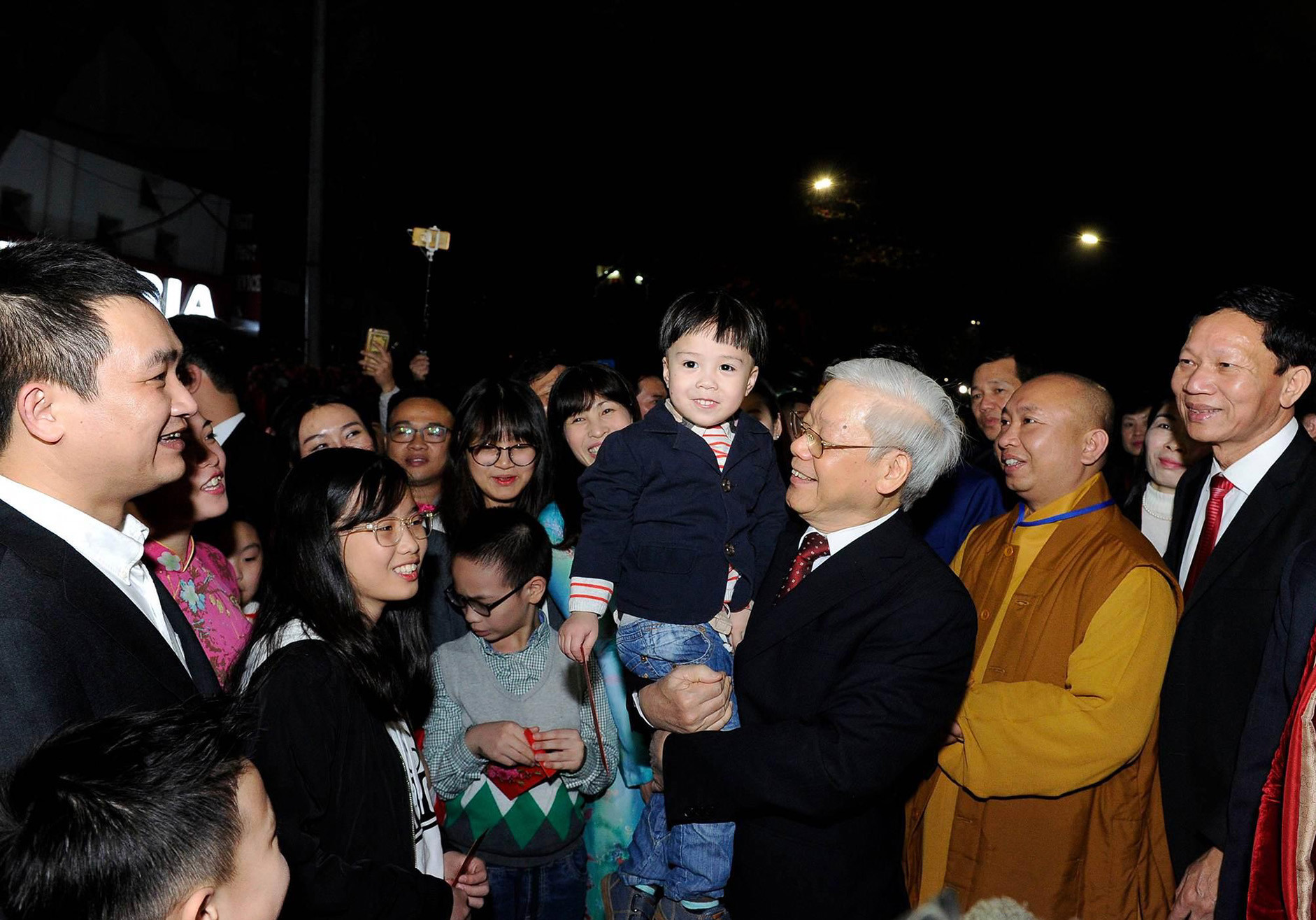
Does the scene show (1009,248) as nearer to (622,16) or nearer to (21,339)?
(622,16)

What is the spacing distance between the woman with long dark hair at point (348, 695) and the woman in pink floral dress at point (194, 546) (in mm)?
653

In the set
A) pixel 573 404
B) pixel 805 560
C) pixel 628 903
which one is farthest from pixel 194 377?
pixel 805 560

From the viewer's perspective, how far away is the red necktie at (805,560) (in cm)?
261

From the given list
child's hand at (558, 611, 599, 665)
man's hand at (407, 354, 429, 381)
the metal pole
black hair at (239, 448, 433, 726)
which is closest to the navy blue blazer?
child's hand at (558, 611, 599, 665)

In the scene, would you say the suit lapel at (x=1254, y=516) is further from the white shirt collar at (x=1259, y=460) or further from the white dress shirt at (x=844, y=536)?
the white dress shirt at (x=844, y=536)

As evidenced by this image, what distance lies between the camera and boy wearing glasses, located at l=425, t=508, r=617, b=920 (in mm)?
3236

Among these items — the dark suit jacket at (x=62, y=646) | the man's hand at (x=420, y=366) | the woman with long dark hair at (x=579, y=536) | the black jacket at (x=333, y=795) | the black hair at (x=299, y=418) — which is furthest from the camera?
the man's hand at (x=420, y=366)

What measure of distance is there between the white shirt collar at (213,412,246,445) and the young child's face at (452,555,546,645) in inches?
81.6

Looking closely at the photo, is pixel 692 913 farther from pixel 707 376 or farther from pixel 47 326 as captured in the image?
pixel 47 326

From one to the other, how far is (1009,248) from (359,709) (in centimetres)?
1619

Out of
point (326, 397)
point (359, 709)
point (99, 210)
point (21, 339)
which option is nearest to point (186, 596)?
point (359, 709)

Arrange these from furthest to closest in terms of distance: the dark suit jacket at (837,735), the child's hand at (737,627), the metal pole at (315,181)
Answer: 1. the metal pole at (315,181)
2. the child's hand at (737,627)
3. the dark suit jacket at (837,735)

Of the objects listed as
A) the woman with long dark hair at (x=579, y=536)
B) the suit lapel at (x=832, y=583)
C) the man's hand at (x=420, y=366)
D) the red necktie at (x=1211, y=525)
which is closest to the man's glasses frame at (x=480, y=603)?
the woman with long dark hair at (x=579, y=536)

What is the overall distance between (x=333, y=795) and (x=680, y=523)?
1393mm
